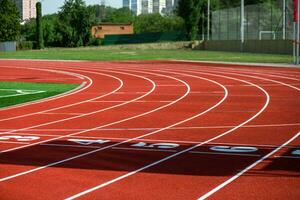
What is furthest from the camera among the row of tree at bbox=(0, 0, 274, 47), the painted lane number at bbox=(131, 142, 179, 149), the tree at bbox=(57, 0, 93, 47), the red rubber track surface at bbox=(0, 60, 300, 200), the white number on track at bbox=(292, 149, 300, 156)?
the tree at bbox=(57, 0, 93, 47)

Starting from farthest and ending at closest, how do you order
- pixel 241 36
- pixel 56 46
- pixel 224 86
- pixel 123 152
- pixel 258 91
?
pixel 56 46
pixel 241 36
pixel 224 86
pixel 258 91
pixel 123 152

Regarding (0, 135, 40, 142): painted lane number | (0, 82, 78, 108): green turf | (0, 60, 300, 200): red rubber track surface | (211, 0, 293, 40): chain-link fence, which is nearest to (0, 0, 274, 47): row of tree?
(211, 0, 293, 40): chain-link fence

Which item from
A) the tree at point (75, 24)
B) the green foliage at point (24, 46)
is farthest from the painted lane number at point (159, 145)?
the tree at point (75, 24)

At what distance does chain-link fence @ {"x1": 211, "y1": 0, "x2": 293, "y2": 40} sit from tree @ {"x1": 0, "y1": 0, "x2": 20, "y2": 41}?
103ft

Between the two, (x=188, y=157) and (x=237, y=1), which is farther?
(x=237, y=1)

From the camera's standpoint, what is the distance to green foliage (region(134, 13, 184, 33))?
116 metres

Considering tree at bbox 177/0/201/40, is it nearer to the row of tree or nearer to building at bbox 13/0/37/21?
the row of tree

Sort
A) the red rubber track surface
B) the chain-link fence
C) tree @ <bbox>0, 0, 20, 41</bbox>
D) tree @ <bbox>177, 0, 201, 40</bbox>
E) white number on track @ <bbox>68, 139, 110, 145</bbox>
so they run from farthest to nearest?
tree @ <bbox>177, 0, 201, 40</bbox>, tree @ <bbox>0, 0, 20, 41</bbox>, the chain-link fence, white number on track @ <bbox>68, 139, 110, 145</bbox>, the red rubber track surface

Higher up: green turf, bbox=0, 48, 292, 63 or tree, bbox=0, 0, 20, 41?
tree, bbox=0, 0, 20, 41

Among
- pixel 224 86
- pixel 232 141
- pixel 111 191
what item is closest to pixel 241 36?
pixel 224 86

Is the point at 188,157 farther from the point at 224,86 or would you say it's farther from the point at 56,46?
the point at 56,46

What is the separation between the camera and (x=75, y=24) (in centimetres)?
8594

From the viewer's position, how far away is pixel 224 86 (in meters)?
19.1

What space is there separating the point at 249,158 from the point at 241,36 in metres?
47.5
